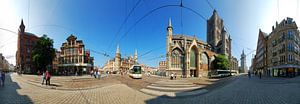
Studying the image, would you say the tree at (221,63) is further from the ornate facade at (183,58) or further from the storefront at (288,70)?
the storefront at (288,70)

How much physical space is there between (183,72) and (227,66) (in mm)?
18863

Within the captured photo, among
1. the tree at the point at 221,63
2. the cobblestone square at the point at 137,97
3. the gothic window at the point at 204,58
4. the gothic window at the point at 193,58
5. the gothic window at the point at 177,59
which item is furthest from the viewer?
the gothic window at the point at 204,58

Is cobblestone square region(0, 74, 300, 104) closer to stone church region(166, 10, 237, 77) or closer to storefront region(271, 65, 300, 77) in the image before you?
storefront region(271, 65, 300, 77)

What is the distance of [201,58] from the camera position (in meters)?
58.7

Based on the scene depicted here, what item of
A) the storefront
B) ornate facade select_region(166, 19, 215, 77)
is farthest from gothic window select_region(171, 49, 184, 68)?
the storefront

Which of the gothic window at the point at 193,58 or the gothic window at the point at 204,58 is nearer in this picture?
the gothic window at the point at 193,58

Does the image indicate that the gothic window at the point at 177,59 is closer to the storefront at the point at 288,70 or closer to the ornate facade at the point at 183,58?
the ornate facade at the point at 183,58

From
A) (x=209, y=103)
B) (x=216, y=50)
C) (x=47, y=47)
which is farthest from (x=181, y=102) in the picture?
(x=216, y=50)

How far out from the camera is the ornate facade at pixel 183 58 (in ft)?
175

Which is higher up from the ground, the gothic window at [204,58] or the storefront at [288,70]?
the gothic window at [204,58]

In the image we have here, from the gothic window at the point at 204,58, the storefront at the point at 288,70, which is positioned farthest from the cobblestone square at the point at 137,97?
the gothic window at the point at 204,58

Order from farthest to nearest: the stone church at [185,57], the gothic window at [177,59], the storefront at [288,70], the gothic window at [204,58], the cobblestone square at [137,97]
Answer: the gothic window at [204,58]
the gothic window at [177,59]
the stone church at [185,57]
the storefront at [288,70]
the cobblestone square at [137,97]

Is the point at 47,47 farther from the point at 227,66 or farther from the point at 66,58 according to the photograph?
the point at 227,66

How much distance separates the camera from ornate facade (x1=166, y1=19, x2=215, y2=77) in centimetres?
5334
